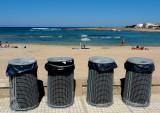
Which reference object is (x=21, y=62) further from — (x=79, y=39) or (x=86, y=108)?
(x=79, y=39)

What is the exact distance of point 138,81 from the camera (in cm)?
408

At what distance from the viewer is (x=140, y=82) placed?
13.4 feet

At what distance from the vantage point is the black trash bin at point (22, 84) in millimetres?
3669

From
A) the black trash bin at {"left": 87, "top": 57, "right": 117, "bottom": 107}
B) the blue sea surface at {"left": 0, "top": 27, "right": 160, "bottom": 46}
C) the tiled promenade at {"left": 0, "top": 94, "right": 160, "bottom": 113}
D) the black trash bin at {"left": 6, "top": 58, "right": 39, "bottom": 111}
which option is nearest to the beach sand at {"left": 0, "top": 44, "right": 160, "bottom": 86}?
the tiled promenade at {"left": 0, "top": 94, "right": 160, "bottom": 113}

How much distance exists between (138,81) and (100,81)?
85 cm

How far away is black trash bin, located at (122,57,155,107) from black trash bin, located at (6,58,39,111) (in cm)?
208

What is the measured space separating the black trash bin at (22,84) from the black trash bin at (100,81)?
1226 mm

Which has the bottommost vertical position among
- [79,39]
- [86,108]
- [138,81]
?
[86,108]

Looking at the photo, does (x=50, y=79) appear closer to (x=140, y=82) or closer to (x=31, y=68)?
(x=31, y=68)

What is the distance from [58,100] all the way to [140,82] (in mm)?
1853

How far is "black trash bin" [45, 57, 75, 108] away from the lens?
3822 mm

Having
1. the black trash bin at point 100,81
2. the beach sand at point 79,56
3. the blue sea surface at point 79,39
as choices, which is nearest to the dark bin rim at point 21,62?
the beach sand at point 79,56

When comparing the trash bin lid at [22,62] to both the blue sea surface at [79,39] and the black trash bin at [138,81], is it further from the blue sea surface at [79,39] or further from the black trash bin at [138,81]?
the blue sea surface at [79,39]

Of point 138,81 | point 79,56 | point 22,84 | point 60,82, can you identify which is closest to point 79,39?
point 79,56
